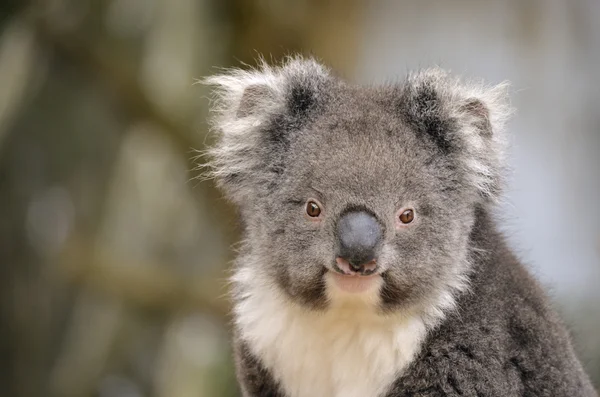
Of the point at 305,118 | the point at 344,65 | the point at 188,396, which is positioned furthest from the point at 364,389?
the point at 344,65

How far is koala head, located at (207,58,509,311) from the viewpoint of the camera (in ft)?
11.5

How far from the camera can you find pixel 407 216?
3580 mm

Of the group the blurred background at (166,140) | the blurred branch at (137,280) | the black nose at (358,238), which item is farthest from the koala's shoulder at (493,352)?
the blurred branch at (137,280)

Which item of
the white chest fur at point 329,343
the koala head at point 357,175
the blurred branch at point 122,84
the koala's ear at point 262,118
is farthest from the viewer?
the blurred branch at point 122,84

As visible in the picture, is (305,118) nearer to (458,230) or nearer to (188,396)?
(458,230)

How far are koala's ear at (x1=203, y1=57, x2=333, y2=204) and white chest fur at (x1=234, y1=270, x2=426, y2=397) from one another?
0.46 metres

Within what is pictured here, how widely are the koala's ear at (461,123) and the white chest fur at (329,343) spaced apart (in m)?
0.66

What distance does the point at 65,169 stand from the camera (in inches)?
404

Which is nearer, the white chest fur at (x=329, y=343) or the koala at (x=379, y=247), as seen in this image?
the koala at (x=379, y=247)

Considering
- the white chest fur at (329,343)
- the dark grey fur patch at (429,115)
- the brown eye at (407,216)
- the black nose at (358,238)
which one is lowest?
the white chest fur at (329,343)

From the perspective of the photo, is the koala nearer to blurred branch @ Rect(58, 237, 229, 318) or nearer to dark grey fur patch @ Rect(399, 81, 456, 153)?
dark grey fur patch @ Rect(399, 81, 456, 153)

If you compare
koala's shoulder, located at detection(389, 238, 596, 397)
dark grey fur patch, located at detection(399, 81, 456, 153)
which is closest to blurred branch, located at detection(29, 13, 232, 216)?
dark grey fur patch, located at detection(399, 81, 456, 153)

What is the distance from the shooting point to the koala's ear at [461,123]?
150 inches

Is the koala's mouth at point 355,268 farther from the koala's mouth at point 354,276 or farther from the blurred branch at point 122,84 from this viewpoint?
the blurred branch at point 122,84
